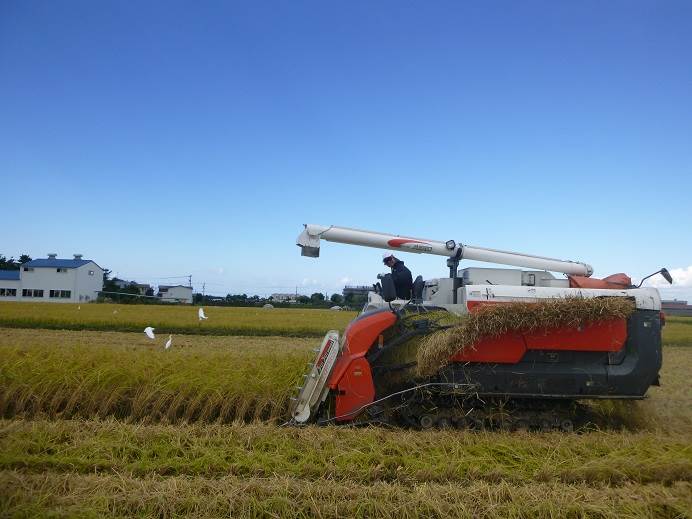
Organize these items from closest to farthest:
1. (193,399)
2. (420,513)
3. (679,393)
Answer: (420,513), (193,399), (679,393)

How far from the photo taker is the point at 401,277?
7047 millimetres

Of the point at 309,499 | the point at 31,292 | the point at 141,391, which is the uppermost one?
the point at 31,292

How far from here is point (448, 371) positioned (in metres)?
5.29

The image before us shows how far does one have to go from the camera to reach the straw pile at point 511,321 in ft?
17.1

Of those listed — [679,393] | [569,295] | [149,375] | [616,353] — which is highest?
[569,295]

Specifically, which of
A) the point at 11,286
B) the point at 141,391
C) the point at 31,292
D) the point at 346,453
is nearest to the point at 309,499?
the point at 346,453

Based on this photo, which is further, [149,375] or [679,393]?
[679,393]

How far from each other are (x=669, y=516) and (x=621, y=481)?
56cm

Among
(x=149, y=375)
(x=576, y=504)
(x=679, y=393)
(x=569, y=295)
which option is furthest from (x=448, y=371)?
(x=679, y=393)

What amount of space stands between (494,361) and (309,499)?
2599mm

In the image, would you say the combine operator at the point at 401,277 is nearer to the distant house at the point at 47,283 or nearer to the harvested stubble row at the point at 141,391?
the harvested stubble row at the point at 141,391

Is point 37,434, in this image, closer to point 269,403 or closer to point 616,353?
point 269,403

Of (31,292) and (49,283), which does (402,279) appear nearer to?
(49,283)

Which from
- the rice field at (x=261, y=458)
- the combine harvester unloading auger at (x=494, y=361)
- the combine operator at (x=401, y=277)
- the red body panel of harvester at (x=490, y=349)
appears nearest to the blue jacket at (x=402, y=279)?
the combine operator at (x=401, y=277)
